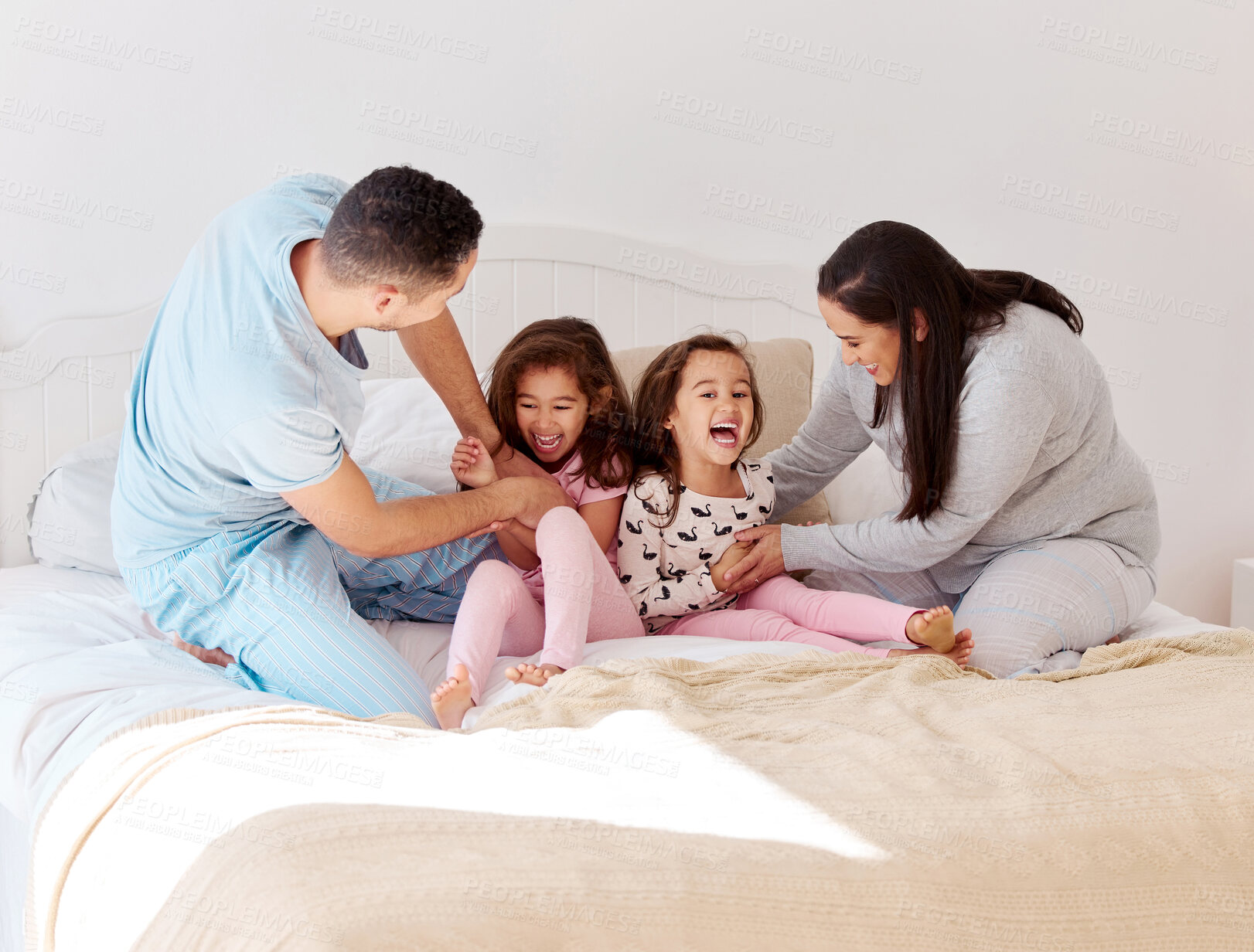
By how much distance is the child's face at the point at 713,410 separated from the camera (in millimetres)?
1740

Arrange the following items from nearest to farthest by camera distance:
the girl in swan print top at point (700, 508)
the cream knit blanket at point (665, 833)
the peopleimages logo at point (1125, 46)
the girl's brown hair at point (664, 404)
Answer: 1. the cream knit blanket at point (665, 833)
2. the girl in swan print top at point (700, 508)
3. the girl's brown hair at point (664, 404)
4. the peopleimages logo at point (1125, 46)

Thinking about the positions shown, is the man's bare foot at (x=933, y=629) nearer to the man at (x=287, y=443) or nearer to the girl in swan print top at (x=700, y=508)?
the girl in swan print top at (x=700, y=508)

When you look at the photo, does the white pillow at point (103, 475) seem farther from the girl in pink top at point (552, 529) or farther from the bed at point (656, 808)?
the bed at point (656, 808)

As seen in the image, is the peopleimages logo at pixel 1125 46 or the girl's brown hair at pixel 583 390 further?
the peopleimages logo at pixel 1125 46

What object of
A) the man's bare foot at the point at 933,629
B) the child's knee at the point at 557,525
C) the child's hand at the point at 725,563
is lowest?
the man's bare foot at the point at 933,629

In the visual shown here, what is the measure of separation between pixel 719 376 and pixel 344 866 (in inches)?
44.2

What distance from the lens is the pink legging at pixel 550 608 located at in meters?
1.46

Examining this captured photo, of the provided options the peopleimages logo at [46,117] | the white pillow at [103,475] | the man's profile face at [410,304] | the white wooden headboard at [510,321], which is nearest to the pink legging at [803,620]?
the white pillow at [103,475]

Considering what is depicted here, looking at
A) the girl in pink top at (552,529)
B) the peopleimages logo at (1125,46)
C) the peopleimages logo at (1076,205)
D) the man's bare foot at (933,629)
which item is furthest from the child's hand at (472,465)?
the peopleimages logo at (1125,46)

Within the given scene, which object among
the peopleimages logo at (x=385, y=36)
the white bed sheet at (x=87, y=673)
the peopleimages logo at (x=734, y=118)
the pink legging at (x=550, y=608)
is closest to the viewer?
the white bed sheet at (x=87, y=673)

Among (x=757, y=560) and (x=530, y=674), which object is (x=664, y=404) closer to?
(x=757, y=560)

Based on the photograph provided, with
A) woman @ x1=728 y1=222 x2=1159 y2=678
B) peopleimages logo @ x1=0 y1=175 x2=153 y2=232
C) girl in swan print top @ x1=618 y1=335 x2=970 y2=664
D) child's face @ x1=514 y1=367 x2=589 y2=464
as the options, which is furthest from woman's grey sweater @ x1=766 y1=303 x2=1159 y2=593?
peopleimages logo @ x1=0 y1=175 x2=153 y2=232

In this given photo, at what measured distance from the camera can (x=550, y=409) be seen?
1.78 m

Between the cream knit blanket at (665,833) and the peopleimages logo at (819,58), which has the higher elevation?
the peopleimages logo at (819,58)
